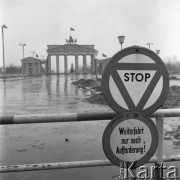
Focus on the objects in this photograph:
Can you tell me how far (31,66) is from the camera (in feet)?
260

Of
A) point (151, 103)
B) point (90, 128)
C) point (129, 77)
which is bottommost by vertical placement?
point (90, 128)

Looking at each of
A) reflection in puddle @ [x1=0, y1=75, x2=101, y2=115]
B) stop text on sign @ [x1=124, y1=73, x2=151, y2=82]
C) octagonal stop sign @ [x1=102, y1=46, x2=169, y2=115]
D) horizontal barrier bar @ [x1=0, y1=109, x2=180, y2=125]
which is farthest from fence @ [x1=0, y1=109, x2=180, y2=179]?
reflection in puddle @ [x1=0, y1=75, x2=101, y2=115]

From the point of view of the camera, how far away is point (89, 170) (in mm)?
4289

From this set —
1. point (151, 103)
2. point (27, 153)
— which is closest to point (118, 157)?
point (151, 103)

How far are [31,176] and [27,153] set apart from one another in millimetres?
1238

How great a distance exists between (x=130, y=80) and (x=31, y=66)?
78.4 m

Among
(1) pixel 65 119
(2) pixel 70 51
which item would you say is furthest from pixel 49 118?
(2) pixel 70 51

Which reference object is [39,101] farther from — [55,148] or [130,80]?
[130,80]

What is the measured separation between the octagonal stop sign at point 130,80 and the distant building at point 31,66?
7528cm

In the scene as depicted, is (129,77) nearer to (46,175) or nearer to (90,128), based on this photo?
(46,175)

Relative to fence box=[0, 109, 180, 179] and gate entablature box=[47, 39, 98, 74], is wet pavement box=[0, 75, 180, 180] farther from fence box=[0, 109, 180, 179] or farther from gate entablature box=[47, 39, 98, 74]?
gate entablature box=[47, 39, 98, 74]

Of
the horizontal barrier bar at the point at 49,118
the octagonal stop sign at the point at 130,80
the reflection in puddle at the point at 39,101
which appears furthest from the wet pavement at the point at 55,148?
the reflection in puddle at the point at 39,101

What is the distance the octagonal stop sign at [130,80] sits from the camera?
8.64 feet

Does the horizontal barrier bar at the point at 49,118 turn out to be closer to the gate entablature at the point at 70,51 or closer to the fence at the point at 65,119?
the fence at the point at 65,119
